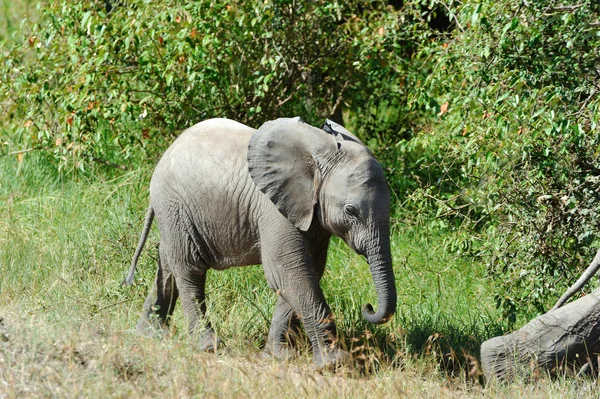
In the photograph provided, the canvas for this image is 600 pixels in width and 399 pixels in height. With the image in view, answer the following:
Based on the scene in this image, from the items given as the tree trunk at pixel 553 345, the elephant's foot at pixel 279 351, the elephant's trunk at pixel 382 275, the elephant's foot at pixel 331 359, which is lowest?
the elephant's foot at pixel 279 351

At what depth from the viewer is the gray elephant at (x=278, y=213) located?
19.2 feet

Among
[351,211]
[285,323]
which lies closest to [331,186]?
Answer: [351,211]

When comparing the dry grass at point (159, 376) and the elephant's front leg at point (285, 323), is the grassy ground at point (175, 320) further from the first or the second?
the elephant's front leg at point (285, 323)

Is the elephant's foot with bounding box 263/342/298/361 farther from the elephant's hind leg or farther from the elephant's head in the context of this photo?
the elephant's hind leg

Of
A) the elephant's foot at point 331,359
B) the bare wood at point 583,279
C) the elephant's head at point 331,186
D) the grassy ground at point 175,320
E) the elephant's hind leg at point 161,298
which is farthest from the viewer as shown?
the elephant's hind leg at point 161,298

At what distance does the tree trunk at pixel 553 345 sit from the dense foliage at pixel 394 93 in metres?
0.95

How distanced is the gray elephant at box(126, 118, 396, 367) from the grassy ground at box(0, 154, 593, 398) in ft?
0.92

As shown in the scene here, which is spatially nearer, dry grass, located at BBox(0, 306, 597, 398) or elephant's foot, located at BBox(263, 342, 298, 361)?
dry grass, located at BBox(0, 306, 597, 398)

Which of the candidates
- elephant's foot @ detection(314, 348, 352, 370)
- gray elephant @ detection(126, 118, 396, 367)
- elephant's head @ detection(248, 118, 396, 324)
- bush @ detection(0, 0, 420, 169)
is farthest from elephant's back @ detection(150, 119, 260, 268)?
bush @ detection(0, 0, 420, 169)

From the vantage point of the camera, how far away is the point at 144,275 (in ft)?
25.4

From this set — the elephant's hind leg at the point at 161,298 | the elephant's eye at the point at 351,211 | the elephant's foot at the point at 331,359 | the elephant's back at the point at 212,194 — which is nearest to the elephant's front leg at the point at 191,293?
the elephant's back at the point at 212,194

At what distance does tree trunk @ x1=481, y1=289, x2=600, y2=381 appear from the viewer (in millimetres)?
5852

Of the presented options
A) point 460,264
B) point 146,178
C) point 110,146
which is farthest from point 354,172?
point 110,146

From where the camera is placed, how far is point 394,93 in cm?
1006
